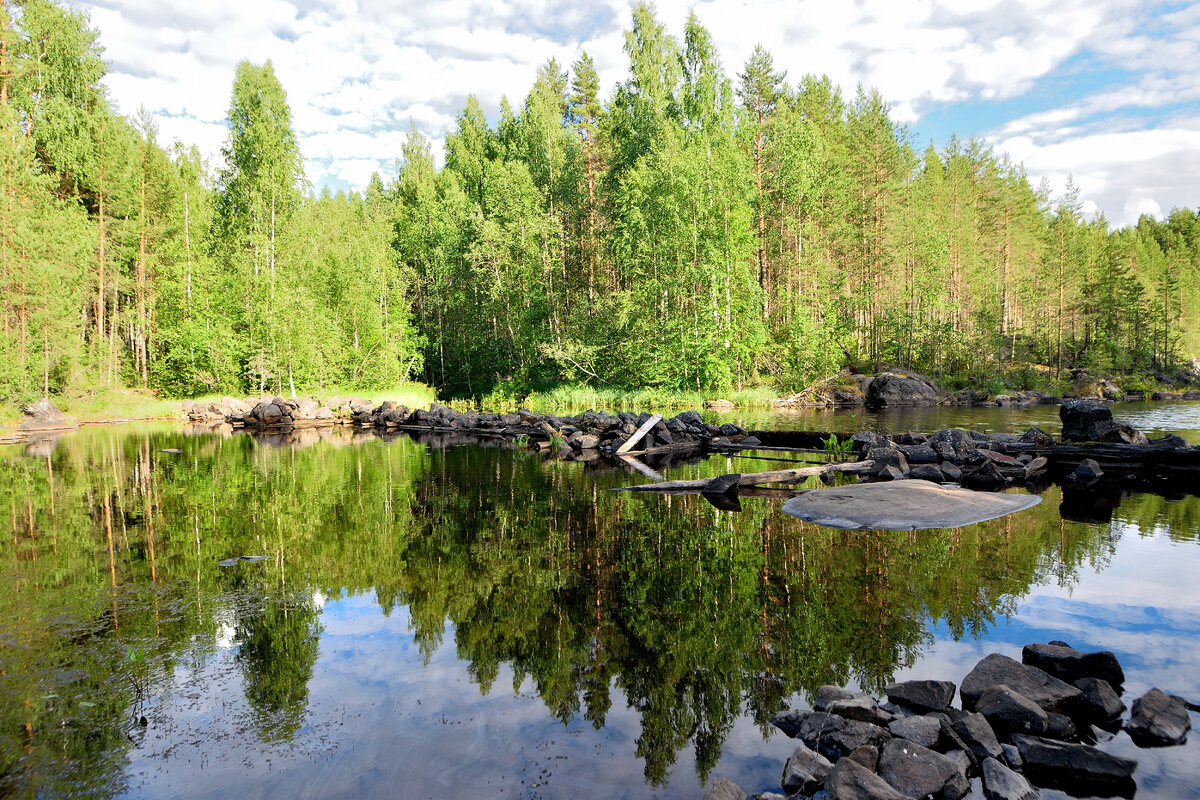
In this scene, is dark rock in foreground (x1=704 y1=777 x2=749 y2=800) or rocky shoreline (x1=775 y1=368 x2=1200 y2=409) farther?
rocky shoreline (x1=775 y1=368 x2=1200 y2=409)

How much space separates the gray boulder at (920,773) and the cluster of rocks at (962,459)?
10.6 meters

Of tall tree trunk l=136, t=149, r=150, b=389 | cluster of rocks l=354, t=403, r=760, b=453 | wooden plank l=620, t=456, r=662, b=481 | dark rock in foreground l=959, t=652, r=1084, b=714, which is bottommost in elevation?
wooden plank l=620, t=456, r=662, b=481

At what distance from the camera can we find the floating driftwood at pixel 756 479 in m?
13.0

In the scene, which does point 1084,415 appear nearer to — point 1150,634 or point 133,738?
point 1150,634

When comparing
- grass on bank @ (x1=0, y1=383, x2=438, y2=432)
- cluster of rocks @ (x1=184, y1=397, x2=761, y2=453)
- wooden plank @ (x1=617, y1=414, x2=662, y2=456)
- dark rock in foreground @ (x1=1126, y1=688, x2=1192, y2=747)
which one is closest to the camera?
dark rock in foreground @ (x1=1126, y1=688, x2=1192, y2=747)

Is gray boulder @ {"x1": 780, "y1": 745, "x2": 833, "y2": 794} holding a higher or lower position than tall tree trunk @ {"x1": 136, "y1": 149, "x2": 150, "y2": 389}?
lower

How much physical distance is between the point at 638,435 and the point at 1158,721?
605 inches

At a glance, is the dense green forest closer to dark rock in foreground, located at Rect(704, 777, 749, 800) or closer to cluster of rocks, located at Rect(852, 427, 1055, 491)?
cluster of rocks, located at Rect(852, 427, 1055, 491)

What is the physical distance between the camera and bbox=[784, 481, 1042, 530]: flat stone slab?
384 inches

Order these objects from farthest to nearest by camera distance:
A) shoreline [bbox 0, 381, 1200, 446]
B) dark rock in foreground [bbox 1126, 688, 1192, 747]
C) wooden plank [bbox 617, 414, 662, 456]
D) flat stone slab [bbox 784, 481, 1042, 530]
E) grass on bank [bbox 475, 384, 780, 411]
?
grass on bank [bbox 475, 384, 780, 411] → shoreline [bbox 0, 381, 1200, 446] → wooden plank [bbox 617, 414, 662, 456] → flat stone slab [bbox 784, 481, 1042, 530] → dark rock in foreground [bbox 1126, 688, 1192, 747]

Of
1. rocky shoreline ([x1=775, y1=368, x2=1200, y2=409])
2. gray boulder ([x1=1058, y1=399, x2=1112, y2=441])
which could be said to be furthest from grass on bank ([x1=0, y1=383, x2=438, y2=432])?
gray boulder ([x1=1058, y1=399, x2=1112, y2=441])

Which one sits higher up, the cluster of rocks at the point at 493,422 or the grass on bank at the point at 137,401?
the grass on bank at the point at 137,401

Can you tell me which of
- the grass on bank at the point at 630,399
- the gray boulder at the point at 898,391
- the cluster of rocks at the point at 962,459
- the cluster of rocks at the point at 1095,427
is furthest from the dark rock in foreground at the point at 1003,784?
the gray boulder at the point at 898,391

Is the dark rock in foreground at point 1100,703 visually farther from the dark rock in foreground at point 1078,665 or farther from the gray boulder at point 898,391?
the gray boulder at point 898,391
